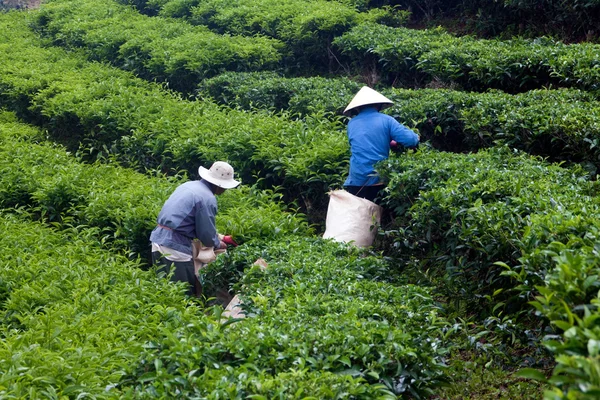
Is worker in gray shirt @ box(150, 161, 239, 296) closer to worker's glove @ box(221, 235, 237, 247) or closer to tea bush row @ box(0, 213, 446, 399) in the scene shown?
worker's glove @ box(221, 235, 237, 247)

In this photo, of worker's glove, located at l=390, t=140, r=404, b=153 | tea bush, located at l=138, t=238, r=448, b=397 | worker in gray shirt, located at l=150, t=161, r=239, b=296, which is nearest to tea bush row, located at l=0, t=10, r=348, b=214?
worker's glove, located at l=390, t=140, r=404, b=153

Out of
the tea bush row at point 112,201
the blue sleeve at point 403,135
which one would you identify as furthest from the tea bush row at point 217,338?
the blue sleeve at point 403,135

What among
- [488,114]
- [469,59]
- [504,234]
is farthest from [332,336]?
[469,59]

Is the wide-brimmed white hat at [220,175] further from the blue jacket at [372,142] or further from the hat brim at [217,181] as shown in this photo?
the blue jacket at [372,142]

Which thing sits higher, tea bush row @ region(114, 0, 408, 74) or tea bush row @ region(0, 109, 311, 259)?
tea bush row @ region(114, 0, 408, 74)

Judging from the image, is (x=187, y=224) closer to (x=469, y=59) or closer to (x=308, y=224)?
(x=308, y=224)

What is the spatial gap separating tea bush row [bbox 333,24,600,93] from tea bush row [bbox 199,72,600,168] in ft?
2.06

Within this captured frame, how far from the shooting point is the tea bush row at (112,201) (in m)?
6.68

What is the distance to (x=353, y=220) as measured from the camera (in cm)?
650

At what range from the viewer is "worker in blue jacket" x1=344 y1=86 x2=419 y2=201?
682 cm

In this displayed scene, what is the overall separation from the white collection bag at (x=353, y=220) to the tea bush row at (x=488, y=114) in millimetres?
1344

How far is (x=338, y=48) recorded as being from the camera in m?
11.9

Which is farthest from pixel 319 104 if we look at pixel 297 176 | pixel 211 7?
pixel 211 7

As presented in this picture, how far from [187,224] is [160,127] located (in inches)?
133
